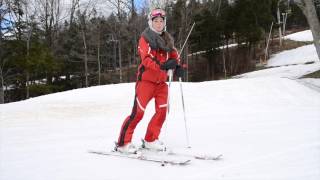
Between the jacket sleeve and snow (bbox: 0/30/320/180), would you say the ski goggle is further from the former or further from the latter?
snow (bbox: 0/30/320/180)

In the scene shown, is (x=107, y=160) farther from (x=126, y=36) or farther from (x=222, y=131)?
(x=126, y=36)

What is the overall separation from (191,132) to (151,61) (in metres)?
2.35

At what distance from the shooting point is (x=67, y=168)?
5039 mm

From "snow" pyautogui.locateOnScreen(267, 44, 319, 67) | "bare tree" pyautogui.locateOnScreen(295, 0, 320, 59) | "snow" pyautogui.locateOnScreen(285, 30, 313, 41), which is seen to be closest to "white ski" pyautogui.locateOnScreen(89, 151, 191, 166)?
"bare tree" pyautogui.locateOnScreen(295, 0, 320, 59)

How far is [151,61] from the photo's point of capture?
5.48 meters

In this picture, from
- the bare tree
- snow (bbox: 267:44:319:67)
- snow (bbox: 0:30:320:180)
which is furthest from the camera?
snow (bbox: 267:44:319:67)

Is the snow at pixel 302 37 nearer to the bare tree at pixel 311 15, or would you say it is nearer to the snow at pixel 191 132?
the bare tree at pixel 311 15

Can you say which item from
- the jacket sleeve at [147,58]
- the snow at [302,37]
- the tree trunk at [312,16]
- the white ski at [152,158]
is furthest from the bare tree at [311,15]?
the snow at [302,37]

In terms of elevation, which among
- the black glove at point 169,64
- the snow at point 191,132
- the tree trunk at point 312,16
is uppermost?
the tree trunk at point 312,16

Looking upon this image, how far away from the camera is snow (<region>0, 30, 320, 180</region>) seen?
4816 millimetres

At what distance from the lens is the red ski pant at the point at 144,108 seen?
566cm

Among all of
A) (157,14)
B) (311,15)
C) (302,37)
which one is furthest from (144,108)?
(302,37)

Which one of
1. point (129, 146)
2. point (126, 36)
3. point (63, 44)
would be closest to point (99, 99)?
point (129, 146)

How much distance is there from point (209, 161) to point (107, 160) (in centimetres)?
130
